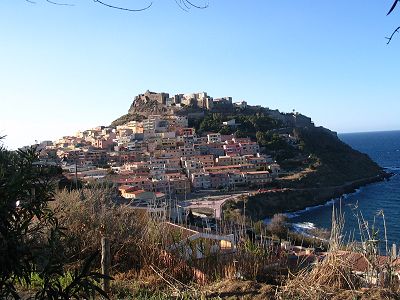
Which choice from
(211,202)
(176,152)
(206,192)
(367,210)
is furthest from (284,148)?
(367,210)

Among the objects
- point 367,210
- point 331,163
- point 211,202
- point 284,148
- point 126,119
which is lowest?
point 367,210

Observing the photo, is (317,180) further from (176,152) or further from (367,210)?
(176,152)

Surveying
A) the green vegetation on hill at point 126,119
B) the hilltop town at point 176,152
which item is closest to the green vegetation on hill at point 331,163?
the hilltop town at point 176,152

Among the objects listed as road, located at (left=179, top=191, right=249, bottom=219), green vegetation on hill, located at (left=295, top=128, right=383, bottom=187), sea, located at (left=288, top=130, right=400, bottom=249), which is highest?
green vegetation on hill, located at (left=295, top=128, right=383, bottom=187)

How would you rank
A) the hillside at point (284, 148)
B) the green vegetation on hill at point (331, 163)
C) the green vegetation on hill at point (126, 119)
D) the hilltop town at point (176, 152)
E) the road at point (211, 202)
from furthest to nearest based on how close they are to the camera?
the green vegetation on hill at point (126, 119), the green vegetation on hill at point (331, 163), the hilltop town at point (176, 152), the hillside at point (284, 148), the road at point (211, 202)

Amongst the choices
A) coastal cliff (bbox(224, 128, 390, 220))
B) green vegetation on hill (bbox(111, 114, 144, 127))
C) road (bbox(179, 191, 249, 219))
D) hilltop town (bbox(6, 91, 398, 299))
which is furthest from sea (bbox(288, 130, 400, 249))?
green vegetation on hill (bbox(111, 114, 144, 127))

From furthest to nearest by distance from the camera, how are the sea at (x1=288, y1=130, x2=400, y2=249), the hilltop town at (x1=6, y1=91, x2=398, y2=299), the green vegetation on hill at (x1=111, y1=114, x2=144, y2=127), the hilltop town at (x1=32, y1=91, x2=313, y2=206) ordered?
the green vegetation on hill at (x1=111, y1=114, x2=144, y2=127) < the hilltop town at (x1=32, y1=91, x2=313, y2=206) < the sea at (x1=288, y1=130, x2=400, y2=249) < the hilltop town at (x1=6, y1=91, x2=398, y2=299)

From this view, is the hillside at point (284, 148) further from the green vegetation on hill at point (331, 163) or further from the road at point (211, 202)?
the road at point (211, 202)

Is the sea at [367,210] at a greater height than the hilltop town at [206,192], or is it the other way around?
the hilltop town at [206,192]

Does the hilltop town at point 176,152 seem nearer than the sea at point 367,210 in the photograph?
No

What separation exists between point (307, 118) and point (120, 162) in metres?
43.3

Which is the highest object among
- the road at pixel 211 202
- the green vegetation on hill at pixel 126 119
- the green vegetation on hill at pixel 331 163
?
the green vegetation on hill at pixel 126 119

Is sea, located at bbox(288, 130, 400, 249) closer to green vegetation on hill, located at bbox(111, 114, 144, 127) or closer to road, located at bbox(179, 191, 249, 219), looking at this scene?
road, located at bbox(179, 191, 249, 219)

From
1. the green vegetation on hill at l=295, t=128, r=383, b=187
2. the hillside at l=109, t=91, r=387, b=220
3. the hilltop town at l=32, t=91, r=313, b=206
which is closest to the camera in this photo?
the hillside at l=109, t=91, r=387, b=220
